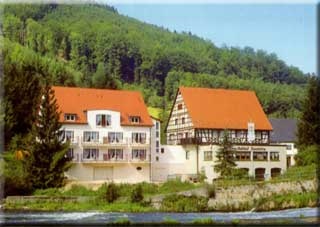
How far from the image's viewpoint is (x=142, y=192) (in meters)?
10.7

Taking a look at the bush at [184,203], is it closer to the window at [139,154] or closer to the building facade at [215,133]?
the building facade at [215,133]

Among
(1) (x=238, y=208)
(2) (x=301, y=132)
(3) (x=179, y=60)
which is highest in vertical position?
(3) (x=179, y=60)

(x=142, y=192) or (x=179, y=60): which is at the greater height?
(x=179, y=60)

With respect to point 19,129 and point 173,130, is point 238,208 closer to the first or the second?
point 173,130

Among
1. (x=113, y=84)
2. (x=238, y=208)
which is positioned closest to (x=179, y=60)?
(x=113, y=84)

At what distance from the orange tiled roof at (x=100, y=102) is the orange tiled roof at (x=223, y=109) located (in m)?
0.44

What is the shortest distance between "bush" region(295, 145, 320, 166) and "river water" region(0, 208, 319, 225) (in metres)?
0.44

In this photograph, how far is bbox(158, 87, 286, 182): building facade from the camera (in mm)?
10859

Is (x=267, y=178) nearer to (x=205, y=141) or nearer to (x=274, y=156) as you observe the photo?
(x=274, y=156)

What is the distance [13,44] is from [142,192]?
1.79m

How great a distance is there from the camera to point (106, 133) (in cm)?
1080

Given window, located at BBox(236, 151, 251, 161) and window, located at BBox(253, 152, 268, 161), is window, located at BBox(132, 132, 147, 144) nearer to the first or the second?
window, located at BBox(236, 151, 251, 161)

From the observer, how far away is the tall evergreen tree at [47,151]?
10617mm

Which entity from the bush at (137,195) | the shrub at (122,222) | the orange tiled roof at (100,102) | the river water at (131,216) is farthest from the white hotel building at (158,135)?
the shrub at (122,222)
